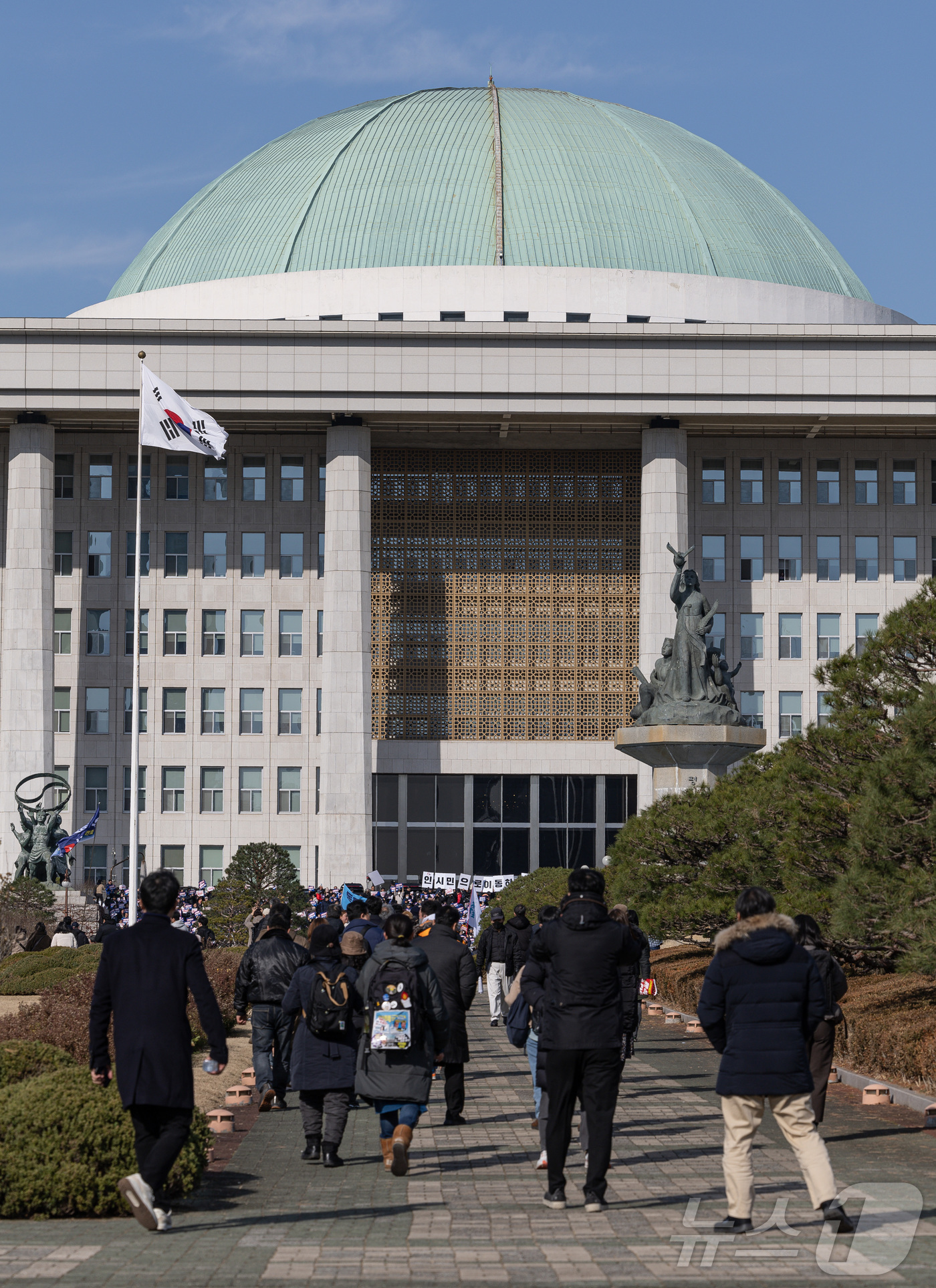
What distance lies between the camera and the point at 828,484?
7256 cm

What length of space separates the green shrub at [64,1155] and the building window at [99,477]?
2424 inches

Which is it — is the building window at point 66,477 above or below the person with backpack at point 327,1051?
above

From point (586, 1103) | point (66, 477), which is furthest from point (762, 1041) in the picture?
point (66, 477)

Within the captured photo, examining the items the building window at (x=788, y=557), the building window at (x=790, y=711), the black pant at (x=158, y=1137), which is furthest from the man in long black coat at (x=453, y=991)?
the building window at (x=788, y=557)

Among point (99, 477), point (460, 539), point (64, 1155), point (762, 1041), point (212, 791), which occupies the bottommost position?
point (212, 791)

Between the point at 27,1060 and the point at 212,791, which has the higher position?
the point at 27,1060

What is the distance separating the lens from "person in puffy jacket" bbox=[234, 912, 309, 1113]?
17.2 metres

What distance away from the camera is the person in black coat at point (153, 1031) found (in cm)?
1070

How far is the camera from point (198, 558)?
7162cm

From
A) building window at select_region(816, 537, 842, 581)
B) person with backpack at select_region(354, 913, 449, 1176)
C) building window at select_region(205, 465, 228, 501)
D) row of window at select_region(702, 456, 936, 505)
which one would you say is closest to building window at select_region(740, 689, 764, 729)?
building window at select_region(816, 537, 842, 581)

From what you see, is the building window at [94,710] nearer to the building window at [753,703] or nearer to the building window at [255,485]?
the building window at [255,485]

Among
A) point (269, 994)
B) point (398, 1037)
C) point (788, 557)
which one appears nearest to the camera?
point (398, 1037)

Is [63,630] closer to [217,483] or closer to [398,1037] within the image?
[217,483]

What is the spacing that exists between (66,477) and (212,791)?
13842 mm
